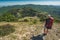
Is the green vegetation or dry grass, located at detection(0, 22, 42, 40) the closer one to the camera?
dry grass, located at detection(0, 22, 42, 40)

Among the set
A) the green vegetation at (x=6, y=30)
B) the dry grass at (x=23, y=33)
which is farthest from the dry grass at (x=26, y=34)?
the green vegetation at (x=6, y=30)

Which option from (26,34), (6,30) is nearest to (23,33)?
(26,34)

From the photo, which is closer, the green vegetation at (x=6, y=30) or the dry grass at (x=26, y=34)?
the dry grass at (x=26, y=34)

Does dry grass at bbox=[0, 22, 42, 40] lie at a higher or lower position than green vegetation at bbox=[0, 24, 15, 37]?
lower

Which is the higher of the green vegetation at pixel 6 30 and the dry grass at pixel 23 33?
the green vegetation at pixel 6 30

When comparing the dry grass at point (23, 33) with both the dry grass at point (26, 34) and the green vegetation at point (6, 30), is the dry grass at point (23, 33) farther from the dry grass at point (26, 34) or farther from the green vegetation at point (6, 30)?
the green vegetation at point (6, 30)

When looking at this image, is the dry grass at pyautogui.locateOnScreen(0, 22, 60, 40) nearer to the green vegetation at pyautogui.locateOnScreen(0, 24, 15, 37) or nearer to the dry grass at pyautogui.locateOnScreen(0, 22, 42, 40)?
the dry grass at pyautogui.locateOnScreen(0, 22, 42, 40)

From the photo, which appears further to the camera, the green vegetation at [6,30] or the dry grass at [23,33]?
the green vegetation at [6,30]

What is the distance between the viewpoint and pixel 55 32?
1633cm

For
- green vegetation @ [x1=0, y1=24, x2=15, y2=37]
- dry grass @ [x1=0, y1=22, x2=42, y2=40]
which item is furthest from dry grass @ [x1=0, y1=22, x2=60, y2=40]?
green vegetation @ [x1=0, y1=24, x2=15, y2=37]

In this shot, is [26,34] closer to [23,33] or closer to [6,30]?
[23,33]

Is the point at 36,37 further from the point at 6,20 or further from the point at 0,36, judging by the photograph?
the point at 6,20

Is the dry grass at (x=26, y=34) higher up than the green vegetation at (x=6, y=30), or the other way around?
the green vegetation at (x=6, y=30)

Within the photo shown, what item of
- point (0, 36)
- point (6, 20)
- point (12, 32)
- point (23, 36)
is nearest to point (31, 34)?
point (23, 36)
